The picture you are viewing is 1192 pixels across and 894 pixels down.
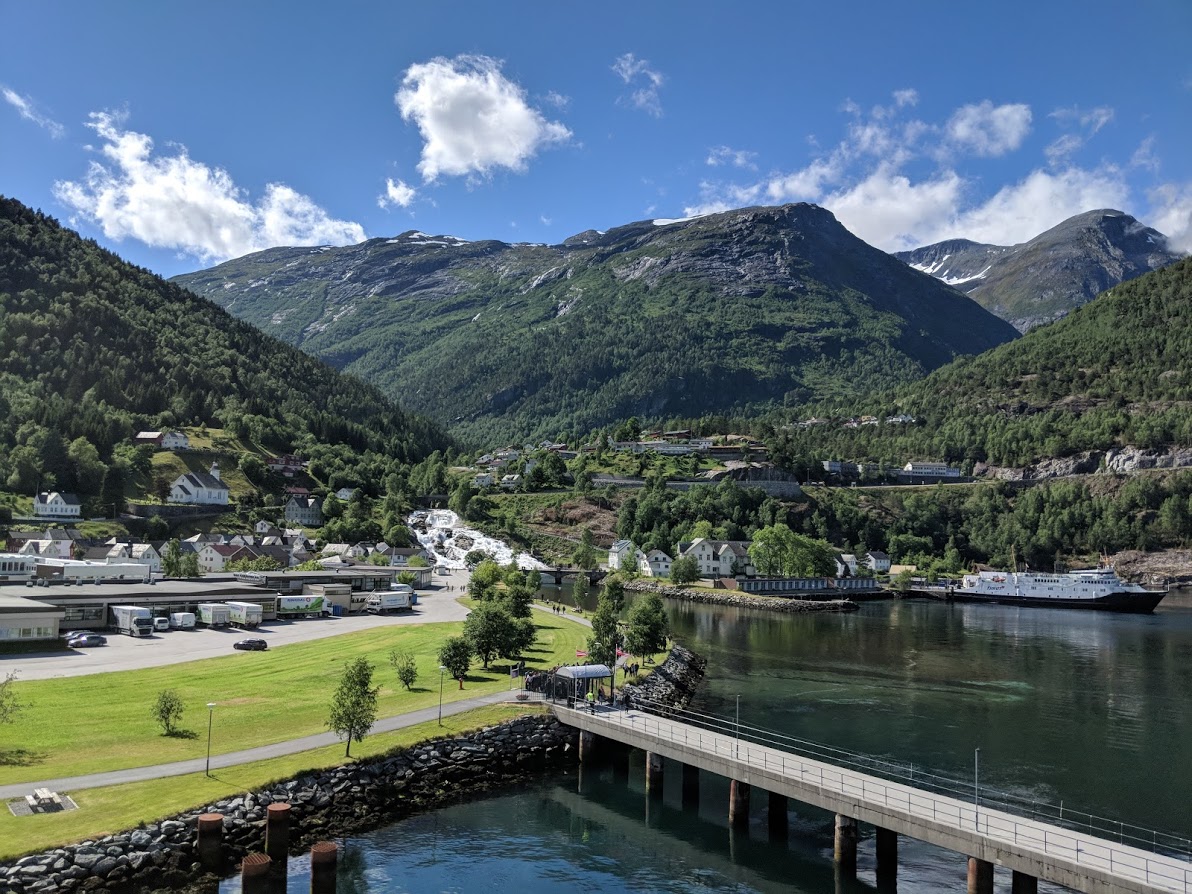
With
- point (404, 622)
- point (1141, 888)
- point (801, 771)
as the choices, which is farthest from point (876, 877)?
point (404, 622)

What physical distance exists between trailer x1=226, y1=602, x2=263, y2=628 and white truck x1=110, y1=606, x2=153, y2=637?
7949 millimetres

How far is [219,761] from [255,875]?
11314 mm

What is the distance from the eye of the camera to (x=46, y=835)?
28.5 m

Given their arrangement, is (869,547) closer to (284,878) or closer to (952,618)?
(952,618)

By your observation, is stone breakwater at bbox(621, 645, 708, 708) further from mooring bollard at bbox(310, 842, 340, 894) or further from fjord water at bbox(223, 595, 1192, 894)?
mooring bollard at bbox(310, 842, 340, 894)

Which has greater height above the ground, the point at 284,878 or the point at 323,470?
the point at 323,470

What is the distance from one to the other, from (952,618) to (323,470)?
137m

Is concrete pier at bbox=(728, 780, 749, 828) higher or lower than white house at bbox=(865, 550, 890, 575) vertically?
lower

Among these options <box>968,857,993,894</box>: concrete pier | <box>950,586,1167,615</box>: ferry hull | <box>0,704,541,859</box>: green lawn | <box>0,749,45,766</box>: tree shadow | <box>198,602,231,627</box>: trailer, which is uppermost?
<box>198,602,231,627</box>: trailer

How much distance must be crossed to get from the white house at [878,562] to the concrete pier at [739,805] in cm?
15001

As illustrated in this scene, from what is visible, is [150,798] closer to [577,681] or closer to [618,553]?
[577,681]

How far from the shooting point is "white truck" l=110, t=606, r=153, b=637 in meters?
70.2

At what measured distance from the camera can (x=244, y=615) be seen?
78.4 m

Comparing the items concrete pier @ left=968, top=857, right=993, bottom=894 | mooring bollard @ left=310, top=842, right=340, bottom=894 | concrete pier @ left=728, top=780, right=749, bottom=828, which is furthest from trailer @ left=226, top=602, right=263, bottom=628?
concrete pier @ left=968, top=857, right=993, bottom=894
